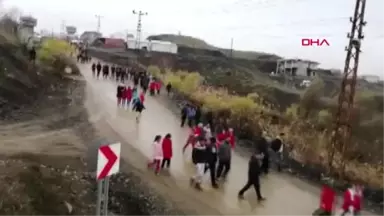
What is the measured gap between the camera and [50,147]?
61.6 ft

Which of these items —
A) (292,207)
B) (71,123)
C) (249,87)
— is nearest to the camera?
(292,207)

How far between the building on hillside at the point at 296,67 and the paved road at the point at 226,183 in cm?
6799

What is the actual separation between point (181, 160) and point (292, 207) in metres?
5.13

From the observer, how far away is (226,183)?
16.4 meters

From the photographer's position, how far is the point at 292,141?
22.9 m

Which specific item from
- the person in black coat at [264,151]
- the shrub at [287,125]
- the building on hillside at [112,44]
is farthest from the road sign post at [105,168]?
the building on hillside at [112,44]

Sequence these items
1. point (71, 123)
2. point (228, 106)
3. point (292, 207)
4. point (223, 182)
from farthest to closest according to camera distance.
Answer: point (228, 106) → point (71, 123) → point (223, 182) → point (292, 207)

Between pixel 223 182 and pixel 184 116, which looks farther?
pixel 184 116

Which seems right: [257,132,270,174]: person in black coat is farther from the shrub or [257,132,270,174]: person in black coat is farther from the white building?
the white building

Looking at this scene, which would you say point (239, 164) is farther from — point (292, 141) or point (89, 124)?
point (89, 124)

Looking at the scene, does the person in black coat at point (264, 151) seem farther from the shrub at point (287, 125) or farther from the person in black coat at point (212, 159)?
the shrub at point (287, 125)

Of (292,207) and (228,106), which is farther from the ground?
(228,106)

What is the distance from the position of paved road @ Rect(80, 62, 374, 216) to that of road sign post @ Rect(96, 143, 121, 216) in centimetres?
666

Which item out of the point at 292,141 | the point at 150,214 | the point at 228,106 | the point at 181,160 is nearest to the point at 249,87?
the point at 228,106
